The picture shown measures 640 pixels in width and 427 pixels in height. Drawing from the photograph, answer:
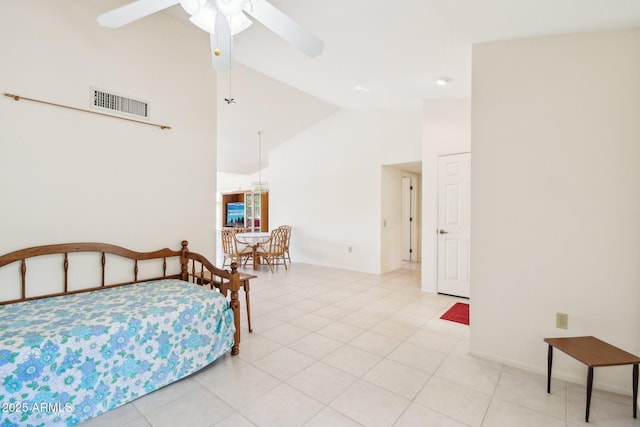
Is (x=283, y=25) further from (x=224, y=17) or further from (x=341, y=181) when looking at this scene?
(x=341, y=181)

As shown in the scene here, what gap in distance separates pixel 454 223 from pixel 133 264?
3808mm

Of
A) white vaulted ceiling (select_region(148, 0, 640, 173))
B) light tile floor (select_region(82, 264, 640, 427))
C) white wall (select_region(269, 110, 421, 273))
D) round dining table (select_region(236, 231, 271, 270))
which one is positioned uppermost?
white vaulted ceiling (select_region(148, 0, 640, 173))

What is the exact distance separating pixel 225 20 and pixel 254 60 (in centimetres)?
197

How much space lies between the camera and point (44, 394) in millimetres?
1642

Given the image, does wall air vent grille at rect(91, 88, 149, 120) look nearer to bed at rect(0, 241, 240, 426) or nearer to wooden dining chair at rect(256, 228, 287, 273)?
bed at rect(0, 241, 240, 426)

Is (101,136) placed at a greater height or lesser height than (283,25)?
lesser

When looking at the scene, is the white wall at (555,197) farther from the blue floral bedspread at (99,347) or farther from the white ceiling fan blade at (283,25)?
the blue floral bedspread at (99,347)

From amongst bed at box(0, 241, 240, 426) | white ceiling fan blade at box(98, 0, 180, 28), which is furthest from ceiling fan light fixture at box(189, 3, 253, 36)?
bed at box(0, 241, 240, 426)

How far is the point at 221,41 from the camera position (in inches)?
75.9

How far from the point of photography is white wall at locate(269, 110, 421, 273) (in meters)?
5.39

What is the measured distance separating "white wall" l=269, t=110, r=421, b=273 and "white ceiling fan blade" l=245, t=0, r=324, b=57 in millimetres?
3596

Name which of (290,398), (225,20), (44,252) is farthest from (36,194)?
(290,398)

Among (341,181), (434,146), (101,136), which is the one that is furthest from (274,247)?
(101,136)

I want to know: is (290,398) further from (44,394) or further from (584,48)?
(584,48)
